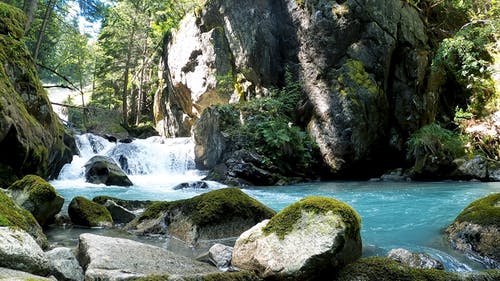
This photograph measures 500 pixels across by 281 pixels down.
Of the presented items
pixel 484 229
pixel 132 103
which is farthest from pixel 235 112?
pixel 132 103

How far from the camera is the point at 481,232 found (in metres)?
5.54

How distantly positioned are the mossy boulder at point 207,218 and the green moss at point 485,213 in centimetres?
287

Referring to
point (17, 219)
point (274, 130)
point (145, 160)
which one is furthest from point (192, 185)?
point (17, 219)

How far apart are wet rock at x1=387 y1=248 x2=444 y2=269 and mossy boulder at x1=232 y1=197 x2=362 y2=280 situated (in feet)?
2.43

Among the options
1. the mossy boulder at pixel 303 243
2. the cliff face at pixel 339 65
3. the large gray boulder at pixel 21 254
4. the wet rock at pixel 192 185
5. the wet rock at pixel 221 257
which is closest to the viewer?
the large gray boulder at pixel 21 254

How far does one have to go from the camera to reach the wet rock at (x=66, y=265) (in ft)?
12.5

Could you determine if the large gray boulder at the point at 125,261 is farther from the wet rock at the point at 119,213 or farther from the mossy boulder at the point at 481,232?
the mossy boulder at the point at 481,232

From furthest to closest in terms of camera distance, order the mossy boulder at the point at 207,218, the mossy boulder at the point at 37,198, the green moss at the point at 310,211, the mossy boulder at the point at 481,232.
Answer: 1. the mossy boulder at the point at 37,198
2. the mossy boulder at the point at 207,218
3. the mossy boulder at the point at 481,232
4. the green moss at the point at 310,211

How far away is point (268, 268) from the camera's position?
4.16 meters

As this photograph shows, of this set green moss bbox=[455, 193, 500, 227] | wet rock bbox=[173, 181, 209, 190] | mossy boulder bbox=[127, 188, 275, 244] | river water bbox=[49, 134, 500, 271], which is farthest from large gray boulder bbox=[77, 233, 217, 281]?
wet rock bbox=[173, 181, 209, 190]

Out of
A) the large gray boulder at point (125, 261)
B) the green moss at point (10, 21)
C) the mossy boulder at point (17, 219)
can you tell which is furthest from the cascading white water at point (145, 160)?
the large gray boulder at point (125, 261)

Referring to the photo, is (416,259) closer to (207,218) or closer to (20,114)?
(207,218)

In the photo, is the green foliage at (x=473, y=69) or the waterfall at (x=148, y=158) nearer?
the green foliage at (x=473, y=69)

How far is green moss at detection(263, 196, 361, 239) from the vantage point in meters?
4.45
